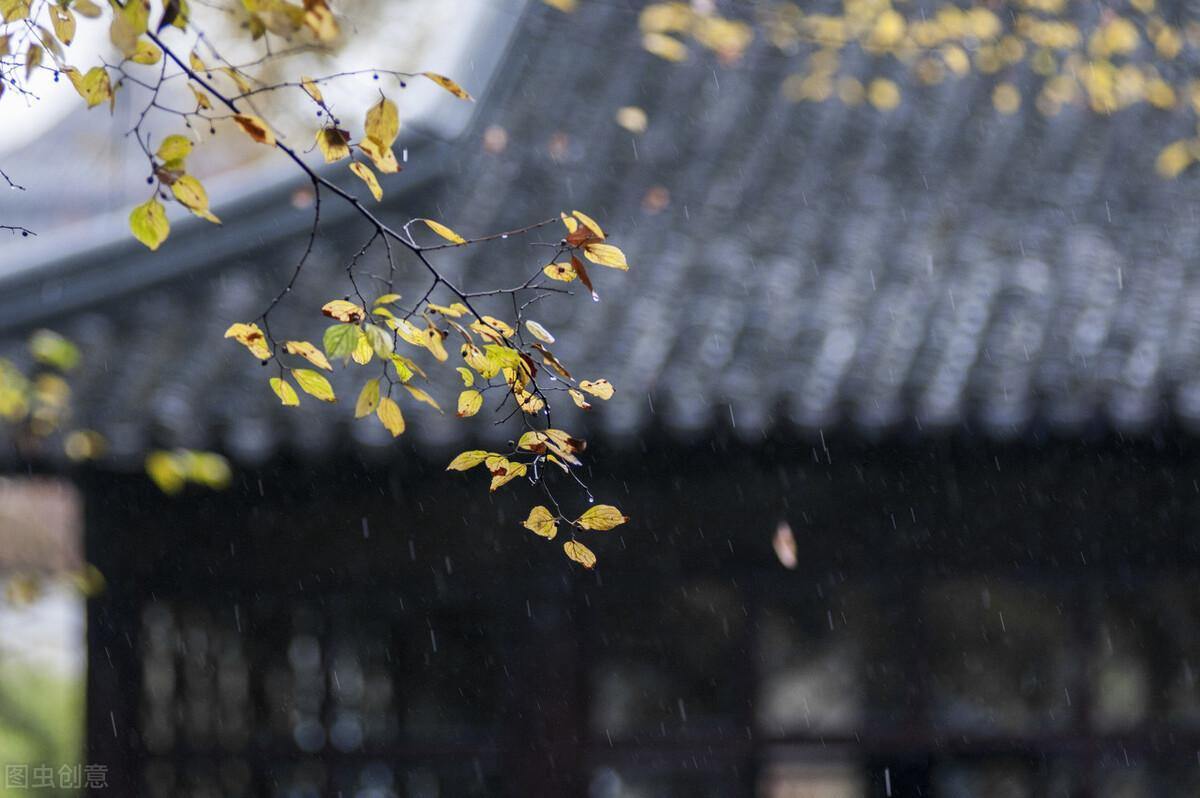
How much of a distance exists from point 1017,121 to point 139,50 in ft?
19.1

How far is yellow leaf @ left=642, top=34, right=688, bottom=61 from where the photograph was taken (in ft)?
23.9

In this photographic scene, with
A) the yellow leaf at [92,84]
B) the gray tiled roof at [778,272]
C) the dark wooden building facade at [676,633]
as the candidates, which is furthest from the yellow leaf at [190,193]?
the dark wooden building facade at [676,633]

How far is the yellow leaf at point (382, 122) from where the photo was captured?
1931mm

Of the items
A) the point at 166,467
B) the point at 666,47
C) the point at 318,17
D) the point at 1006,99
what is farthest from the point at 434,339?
the point at 1006,99

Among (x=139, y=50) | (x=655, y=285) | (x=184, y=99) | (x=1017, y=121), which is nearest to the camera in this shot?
(x=139, y=50)

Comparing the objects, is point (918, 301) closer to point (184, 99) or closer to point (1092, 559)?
point (1092, 559)

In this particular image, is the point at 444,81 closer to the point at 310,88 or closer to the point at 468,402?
the point at 310,88

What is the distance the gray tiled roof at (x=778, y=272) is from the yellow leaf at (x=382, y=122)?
246 cm

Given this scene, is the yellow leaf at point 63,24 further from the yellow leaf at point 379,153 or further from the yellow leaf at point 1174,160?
the yellow leaf at point 1174,160

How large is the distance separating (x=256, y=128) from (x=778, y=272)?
372cm

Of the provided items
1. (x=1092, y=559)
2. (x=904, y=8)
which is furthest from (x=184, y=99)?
(x=1092, y=559)

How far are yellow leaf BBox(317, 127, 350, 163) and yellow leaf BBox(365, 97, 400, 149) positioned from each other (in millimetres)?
64

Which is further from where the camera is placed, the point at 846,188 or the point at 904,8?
the point at 904,8

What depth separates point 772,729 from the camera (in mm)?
5020
